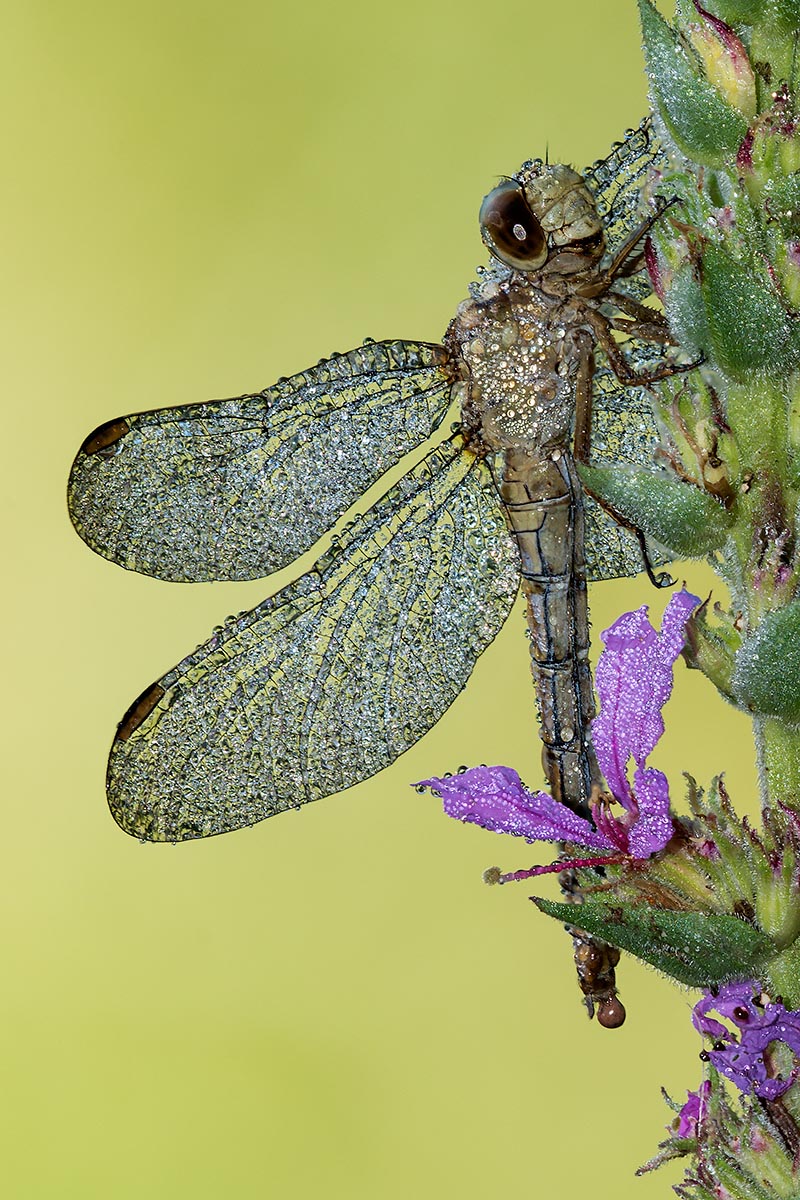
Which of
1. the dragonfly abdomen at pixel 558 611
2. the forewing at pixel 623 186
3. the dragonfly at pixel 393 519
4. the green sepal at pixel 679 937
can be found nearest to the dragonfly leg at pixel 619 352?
the dragonfly at pixel 393 519

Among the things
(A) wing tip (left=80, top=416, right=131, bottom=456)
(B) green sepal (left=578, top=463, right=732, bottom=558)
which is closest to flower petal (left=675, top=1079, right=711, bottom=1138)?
(B) green sepal (left=578, top=463, right=732, bottom=558)

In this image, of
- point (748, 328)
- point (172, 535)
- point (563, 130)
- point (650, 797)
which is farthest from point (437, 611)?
point (563, 130)

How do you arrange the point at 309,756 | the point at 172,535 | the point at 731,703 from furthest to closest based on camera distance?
1. the point at 172,535
2. the point at 309,756
3. the point at 731,703

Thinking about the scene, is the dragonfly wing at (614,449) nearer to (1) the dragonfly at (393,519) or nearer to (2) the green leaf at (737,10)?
(1) the dragonfly at (393,519)

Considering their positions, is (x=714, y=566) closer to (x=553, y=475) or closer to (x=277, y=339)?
(x=553, y=475)

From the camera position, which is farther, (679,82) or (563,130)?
(563,130)

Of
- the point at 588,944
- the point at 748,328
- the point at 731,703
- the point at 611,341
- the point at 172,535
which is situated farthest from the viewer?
the point at 172,535
